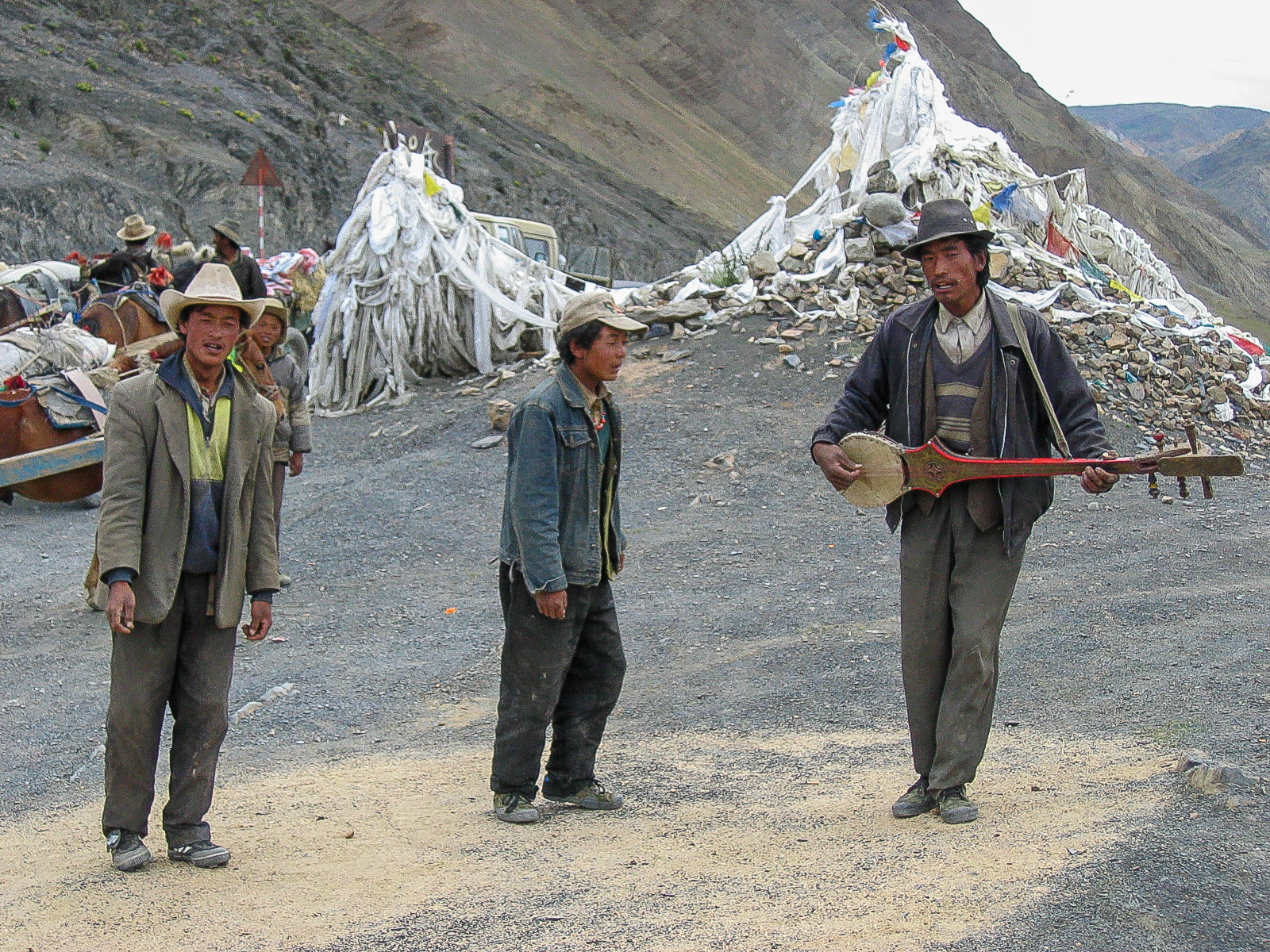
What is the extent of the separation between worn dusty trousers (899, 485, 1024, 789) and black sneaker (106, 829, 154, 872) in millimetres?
2324

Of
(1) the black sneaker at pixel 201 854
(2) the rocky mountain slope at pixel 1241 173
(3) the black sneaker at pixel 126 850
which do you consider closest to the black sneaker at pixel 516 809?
(1) the black sneaker at pixel 201 854

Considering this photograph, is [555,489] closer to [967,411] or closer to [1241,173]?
[967,411]

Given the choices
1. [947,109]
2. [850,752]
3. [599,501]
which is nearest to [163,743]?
[599,501]

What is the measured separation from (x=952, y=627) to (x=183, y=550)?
2.28m

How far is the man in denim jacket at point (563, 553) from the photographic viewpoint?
4.14 meters

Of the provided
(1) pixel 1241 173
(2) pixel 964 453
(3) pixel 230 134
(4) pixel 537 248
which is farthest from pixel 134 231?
(1) pixel 1241 173

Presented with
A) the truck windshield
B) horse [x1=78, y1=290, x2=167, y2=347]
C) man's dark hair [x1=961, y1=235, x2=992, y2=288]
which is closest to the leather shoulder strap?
man's dark hair [x1=961, y1=235, x2=992, y2=288]

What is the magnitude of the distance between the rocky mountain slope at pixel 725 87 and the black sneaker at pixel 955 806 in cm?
5601

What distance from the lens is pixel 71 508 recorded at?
10.9 m

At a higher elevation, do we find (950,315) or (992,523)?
(950,315)

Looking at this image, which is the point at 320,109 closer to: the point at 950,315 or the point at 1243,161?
the point at 950,315

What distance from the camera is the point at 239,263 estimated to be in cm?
840

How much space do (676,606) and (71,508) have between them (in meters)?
5.76

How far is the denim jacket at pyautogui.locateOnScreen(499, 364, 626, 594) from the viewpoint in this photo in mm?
4121
